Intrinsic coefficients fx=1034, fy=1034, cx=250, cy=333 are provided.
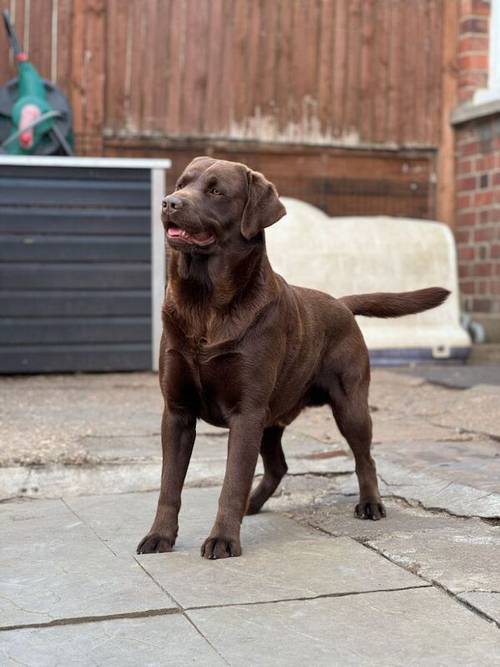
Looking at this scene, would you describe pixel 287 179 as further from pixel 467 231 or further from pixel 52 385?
pixel 52 385

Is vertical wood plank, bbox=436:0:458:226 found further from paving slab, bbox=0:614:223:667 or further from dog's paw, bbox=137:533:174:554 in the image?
paving slab, bbox=0:614:223:667

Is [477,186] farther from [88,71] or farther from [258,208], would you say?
[258,208]

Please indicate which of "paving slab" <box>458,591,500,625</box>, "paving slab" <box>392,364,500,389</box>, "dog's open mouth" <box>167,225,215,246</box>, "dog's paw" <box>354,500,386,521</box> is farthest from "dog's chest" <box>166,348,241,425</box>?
"paving slab" <box>392,364,500,389</box>

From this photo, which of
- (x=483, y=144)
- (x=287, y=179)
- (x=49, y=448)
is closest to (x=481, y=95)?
(x=483, y=144)

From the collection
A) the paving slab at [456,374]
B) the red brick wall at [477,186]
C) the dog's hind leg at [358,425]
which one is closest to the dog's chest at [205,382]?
the dog's hind leg at [358,425]

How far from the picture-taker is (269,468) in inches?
148

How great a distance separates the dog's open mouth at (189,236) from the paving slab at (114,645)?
109 cm

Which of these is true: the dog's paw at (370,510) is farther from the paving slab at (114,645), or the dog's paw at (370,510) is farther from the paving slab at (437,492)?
the paving slab at (114,645)

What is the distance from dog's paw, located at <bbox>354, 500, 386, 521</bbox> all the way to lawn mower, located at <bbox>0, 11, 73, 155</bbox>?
201 inches

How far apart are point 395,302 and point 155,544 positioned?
53.3 inches

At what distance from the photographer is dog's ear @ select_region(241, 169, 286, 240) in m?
3.10

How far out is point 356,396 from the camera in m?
3.60

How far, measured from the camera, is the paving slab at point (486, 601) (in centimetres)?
244

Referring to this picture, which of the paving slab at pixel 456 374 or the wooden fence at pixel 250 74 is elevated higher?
the wooden fence at pixel 250 74
